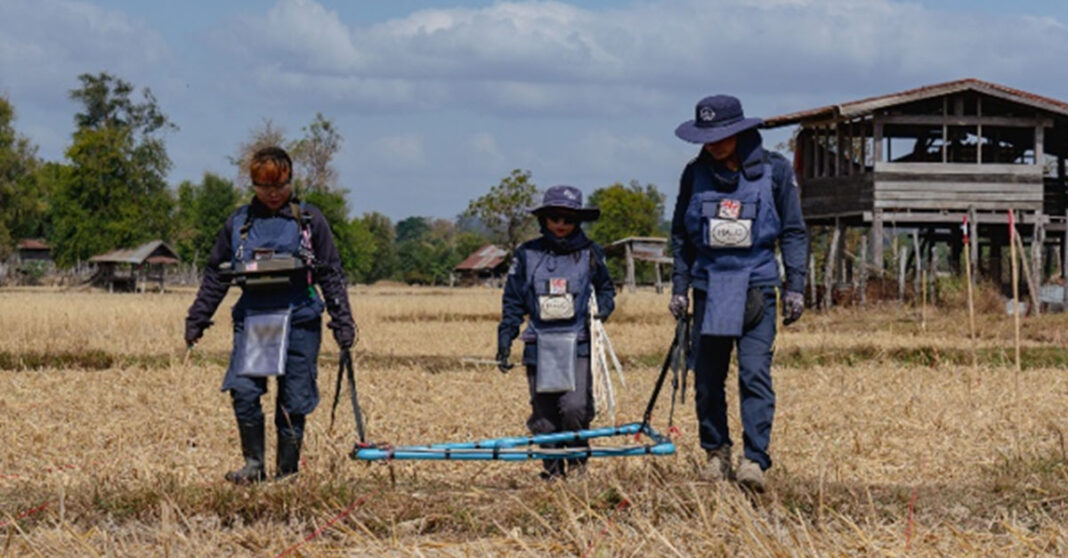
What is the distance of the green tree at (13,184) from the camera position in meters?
75.1

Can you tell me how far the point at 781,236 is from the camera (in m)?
6.86

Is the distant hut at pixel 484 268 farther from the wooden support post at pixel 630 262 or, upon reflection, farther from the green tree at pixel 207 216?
the wooden support post at pixel 630 262

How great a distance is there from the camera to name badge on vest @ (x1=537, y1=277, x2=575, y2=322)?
7242 mm

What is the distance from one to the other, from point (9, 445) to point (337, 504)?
3.67 meters

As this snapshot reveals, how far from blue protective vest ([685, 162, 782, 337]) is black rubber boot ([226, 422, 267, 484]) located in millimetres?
2242

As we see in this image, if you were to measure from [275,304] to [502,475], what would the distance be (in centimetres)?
146

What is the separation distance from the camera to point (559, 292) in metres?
7.27

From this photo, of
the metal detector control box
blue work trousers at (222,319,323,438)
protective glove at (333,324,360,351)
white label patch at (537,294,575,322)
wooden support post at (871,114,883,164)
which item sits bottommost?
blue work trousers at (222,319,323,438)

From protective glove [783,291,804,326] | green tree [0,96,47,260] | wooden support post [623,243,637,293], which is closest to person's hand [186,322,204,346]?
protective glove [783,291,804,326]

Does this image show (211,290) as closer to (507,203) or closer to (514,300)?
(514,300)

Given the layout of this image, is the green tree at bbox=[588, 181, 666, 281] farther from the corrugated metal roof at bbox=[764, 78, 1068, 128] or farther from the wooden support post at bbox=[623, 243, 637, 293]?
the corrugated metal roof at bbox=[764, 78, 1068, 128]

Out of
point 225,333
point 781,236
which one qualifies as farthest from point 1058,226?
point 781,236

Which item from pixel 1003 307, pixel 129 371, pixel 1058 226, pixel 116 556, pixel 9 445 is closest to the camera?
pixel 116 556

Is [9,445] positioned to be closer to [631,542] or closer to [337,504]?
[337,504]
